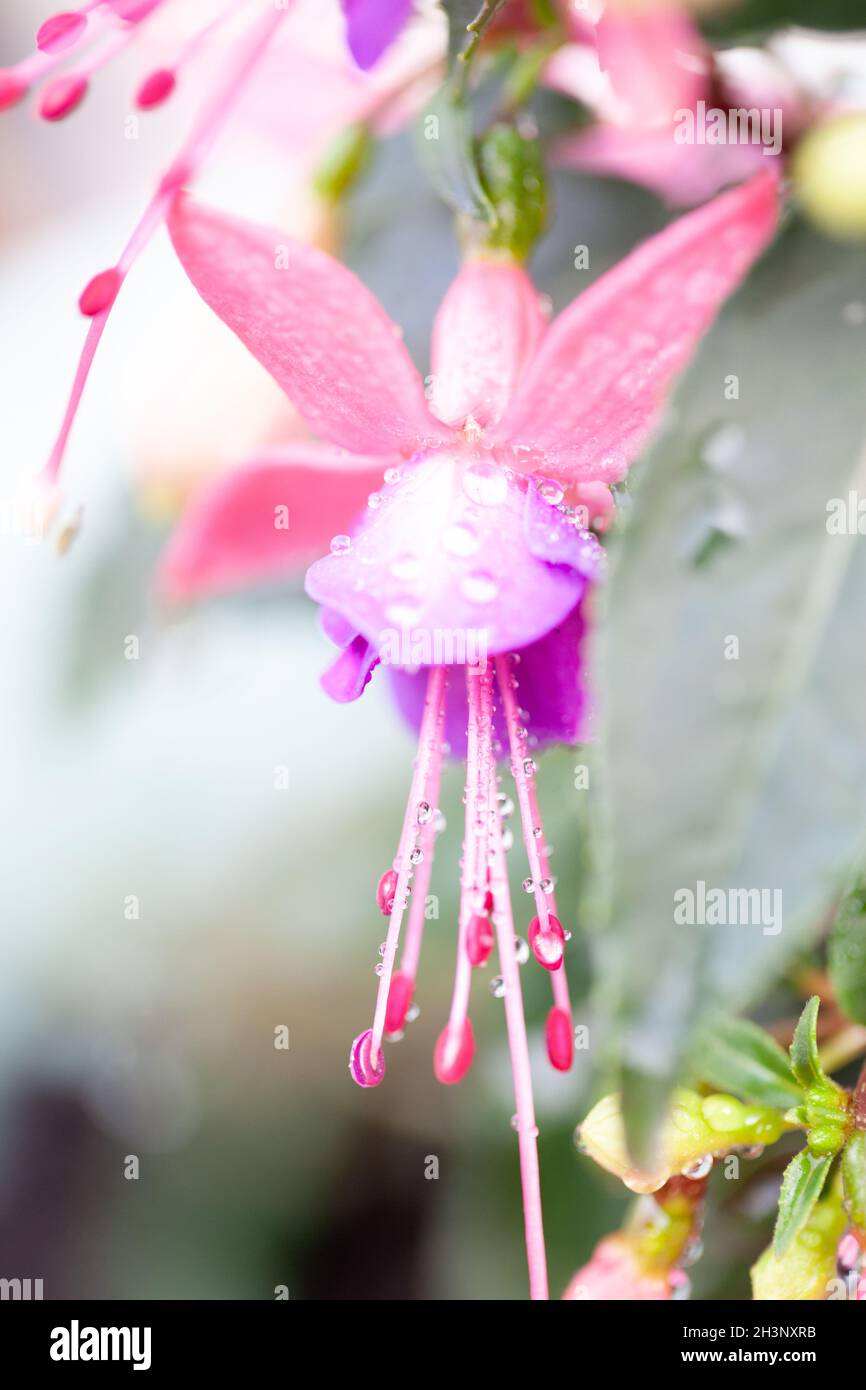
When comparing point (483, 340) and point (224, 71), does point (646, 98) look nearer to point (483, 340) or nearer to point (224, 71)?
point (483, 340)

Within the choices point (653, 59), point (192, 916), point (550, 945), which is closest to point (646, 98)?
point (653, 59)

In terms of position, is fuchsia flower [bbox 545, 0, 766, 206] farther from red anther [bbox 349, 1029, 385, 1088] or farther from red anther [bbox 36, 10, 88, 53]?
red anther [bbox 349, 1029, 385, 1088]

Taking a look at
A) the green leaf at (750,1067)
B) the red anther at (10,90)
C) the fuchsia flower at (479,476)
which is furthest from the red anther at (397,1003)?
the red anther at (10,90)

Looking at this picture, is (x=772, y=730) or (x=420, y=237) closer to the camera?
(x=772, y=730)

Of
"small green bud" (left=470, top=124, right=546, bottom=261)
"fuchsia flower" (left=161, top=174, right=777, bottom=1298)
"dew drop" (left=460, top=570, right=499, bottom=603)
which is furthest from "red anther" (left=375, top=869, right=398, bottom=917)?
"small green bud" (left=470, top=124, right=546, bottom=261)

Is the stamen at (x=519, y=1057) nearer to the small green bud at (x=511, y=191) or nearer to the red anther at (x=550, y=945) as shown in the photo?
the red anther at (x=550, y=945)

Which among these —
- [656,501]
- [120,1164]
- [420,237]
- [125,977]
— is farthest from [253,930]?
[656,501]

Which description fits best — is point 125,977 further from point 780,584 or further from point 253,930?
point 780,584
